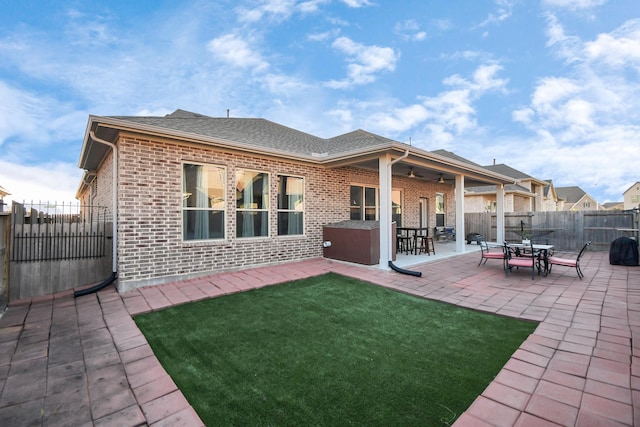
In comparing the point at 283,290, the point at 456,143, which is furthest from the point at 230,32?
the point at 456,143

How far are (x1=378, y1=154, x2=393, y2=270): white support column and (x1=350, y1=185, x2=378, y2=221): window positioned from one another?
108 inches

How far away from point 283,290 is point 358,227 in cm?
305

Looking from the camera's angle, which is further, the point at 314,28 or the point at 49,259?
the point at 314,28

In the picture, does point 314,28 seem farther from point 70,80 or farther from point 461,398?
point 461,398

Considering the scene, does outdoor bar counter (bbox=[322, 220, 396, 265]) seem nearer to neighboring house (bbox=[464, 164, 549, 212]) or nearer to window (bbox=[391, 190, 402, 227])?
window (bbox=[391, 190, 402, 227])

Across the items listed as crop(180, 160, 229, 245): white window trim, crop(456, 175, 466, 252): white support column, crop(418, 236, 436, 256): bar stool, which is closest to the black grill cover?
crop(456, 175, 466, 252): white support column

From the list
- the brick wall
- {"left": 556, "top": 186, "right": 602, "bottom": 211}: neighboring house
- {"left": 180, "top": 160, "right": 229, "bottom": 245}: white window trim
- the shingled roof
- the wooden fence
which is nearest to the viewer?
the brick wall

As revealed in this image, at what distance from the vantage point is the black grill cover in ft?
24.7

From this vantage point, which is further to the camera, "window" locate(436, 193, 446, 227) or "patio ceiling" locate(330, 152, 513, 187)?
"window" locate(436, 193, 446, 227)

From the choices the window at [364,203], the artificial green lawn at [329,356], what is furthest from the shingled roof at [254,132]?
the artificial green lawn at [329,356]

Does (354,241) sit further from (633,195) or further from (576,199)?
(633,195)

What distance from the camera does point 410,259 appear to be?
323 inches

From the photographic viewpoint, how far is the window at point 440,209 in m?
13.9

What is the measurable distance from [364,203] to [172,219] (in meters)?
6.39
